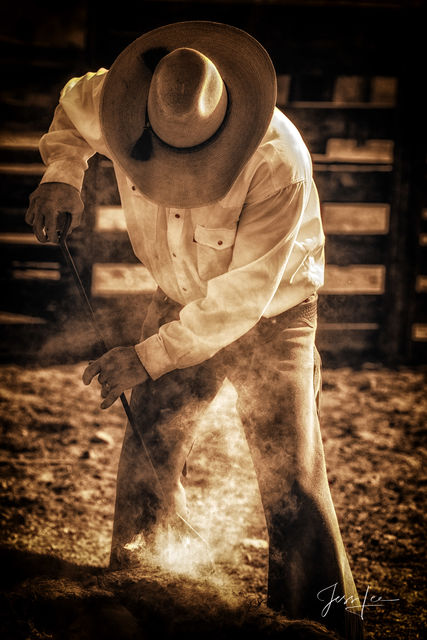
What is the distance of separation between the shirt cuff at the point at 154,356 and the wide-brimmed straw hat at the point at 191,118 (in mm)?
436

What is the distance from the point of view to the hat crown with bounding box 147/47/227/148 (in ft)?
5.01

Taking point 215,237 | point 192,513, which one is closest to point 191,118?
point 215,237

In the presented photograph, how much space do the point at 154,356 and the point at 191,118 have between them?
72cm

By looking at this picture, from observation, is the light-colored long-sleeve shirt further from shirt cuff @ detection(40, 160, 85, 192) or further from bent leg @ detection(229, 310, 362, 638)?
bent leg @ detection(229, 310, 362, 638)

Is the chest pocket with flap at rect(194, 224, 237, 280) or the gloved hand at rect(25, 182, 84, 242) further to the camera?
the gloved hand at rect(25, 182, 84, 242)

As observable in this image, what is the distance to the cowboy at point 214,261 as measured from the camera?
167 cm

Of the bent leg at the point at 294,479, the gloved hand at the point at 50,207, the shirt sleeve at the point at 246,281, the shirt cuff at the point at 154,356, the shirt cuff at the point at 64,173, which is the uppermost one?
the shirt cuff at the point at 64,173

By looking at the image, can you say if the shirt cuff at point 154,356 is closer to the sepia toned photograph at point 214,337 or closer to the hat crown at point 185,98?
the sepia toned photograph at point 214,337

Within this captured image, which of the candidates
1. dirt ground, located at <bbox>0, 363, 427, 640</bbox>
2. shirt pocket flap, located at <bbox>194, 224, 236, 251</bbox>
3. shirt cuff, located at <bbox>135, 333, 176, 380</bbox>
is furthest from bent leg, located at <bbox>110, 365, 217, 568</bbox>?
shirt pocket flap, located at <bbox>194, 224, 236, 251</bbox>

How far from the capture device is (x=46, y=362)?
4.62 meters

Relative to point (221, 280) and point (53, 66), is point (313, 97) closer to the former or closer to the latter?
point (53, 66)

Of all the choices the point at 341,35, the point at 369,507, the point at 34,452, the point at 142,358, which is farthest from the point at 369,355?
the point at 142,358

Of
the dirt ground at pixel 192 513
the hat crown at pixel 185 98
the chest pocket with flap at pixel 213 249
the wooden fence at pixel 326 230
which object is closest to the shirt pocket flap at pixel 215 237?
the chest pocket with flap at pixel 213 249

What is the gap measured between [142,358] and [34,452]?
197 cm
